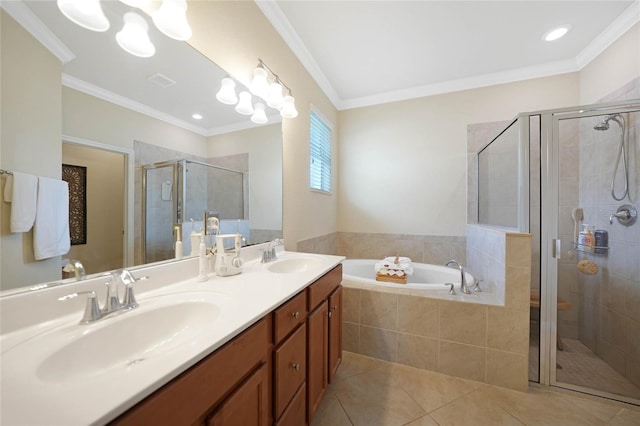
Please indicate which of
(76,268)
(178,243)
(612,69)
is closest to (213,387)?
(76,268)

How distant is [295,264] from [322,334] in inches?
19.8

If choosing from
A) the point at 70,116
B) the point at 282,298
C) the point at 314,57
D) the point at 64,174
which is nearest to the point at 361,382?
the point at 282,298

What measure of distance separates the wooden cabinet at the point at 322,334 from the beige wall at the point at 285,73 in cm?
69

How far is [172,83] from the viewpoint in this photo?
1.09 m

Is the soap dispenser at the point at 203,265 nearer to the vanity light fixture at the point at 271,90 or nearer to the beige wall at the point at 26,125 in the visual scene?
the beige wall at the point at 26,125

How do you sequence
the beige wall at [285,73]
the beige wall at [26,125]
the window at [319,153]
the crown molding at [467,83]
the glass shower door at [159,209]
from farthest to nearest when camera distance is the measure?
the window at [319,153], the crown molding at [467,83], the beige wall at [285,73], the glass shower door at [159,209], the beige wall at [26,125]

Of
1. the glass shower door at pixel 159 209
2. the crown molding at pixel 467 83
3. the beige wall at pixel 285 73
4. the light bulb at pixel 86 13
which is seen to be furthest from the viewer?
the crown molding at pixel 467 83

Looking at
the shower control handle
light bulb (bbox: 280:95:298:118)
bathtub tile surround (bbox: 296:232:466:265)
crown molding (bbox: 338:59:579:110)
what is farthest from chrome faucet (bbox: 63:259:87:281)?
crown molding (bbox: 338:59:579:110)

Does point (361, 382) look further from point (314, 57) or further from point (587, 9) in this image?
point (587, 9)

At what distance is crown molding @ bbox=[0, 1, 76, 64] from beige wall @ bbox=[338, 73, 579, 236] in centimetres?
259

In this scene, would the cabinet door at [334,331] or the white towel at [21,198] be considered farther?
the cabinet door at [334,331]

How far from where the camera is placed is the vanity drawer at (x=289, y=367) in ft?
2.83

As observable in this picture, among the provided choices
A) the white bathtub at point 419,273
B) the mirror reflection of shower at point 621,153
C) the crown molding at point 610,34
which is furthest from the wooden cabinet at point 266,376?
the crown molding at point 610,34

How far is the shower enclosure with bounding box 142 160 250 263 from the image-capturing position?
3.24 feet
